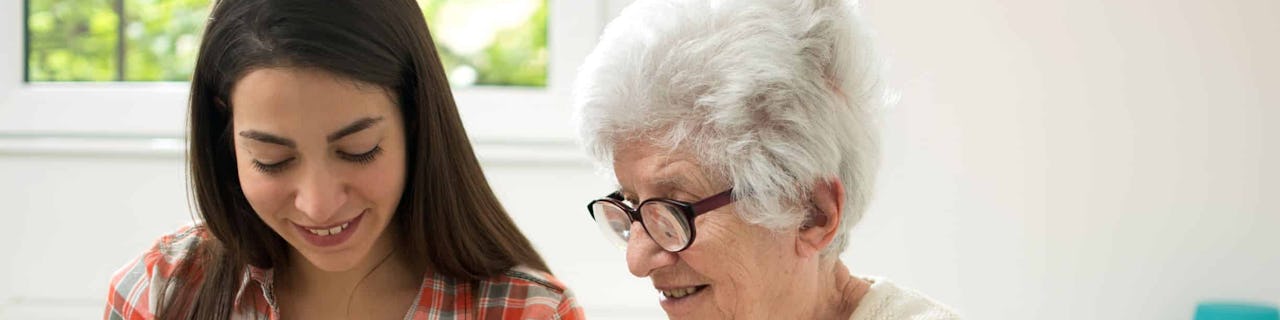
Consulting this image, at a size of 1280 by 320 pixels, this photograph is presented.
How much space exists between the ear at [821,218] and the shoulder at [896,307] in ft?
0.41

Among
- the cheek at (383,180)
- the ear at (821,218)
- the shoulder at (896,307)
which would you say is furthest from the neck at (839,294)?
the cheek at (383,180)

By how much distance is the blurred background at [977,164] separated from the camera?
2.89 meters

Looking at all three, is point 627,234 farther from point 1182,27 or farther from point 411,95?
point 1182,27

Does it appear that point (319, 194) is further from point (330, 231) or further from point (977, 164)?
point (977, 164)

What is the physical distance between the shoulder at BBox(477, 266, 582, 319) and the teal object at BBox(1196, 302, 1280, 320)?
5.52 ft

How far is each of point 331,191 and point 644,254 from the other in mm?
436

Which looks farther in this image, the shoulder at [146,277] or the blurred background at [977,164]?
the blurred background at [977,164]

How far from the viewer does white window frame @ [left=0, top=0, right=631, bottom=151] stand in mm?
3174

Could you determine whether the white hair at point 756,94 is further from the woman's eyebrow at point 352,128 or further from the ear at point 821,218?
the woman's eyebrow at point 352,128

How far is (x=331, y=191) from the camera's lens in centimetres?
156

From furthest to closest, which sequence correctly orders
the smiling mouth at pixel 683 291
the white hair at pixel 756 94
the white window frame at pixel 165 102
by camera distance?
the white window frame at pixel 165 102, the smiling mouth at pixel 683 291, the white hair at pixel 756 94

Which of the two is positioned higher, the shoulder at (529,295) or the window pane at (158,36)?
the window pane at (158,36)

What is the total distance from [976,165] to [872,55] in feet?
5.85

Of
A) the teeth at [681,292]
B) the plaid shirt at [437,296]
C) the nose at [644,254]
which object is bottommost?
the plaid shirt at [437,296]
